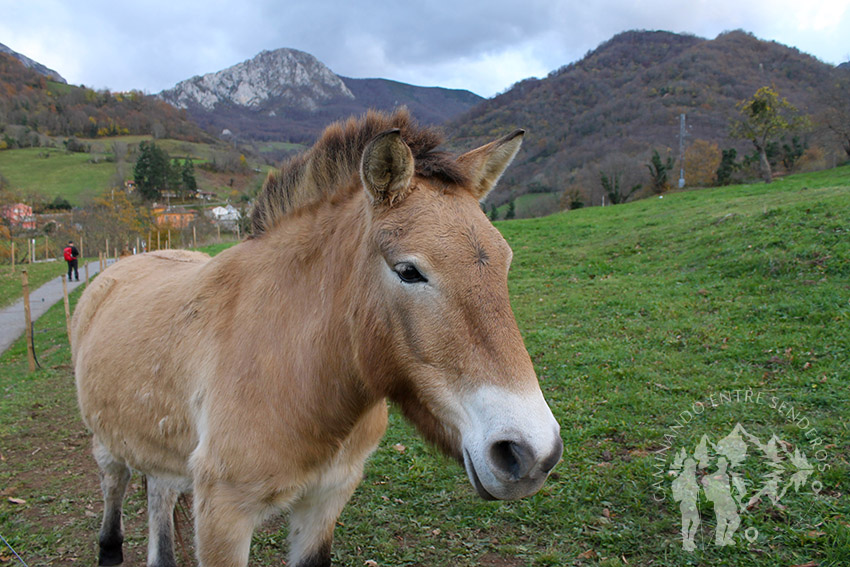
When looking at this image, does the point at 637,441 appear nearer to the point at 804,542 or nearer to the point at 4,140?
the point at 804,542

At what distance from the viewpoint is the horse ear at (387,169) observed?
189 cm

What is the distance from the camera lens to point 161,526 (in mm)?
3604

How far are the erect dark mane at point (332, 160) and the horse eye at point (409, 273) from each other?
2.01 feet

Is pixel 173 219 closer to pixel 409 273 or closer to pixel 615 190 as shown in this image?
pixel 615 190

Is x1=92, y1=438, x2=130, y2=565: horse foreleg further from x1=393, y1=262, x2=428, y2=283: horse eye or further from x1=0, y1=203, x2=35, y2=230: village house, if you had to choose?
x1=0, y1=203, x2=35, y2=230: village house

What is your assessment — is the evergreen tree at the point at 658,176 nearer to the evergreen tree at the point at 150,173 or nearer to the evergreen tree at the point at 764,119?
the evergreen tree at the point at 764,119

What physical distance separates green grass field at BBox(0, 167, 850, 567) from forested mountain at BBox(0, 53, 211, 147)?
10114 cm

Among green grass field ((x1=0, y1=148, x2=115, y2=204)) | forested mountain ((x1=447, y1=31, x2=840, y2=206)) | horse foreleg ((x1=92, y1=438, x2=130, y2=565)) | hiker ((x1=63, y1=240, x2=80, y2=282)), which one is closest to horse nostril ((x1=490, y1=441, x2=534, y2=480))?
horse foreleg ((x1=92, y1=438, x2=130, y2=565))

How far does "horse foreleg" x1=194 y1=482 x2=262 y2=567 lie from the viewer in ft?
7.16

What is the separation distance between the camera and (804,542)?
117 inches

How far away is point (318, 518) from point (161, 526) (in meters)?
1.72

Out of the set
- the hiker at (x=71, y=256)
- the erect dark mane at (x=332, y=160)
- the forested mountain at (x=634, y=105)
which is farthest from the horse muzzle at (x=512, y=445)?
the forested mountain at (x=634, y=105)

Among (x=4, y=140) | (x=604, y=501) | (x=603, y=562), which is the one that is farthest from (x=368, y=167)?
(x=4, y=140)

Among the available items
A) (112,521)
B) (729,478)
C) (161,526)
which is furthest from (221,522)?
(729,478)
